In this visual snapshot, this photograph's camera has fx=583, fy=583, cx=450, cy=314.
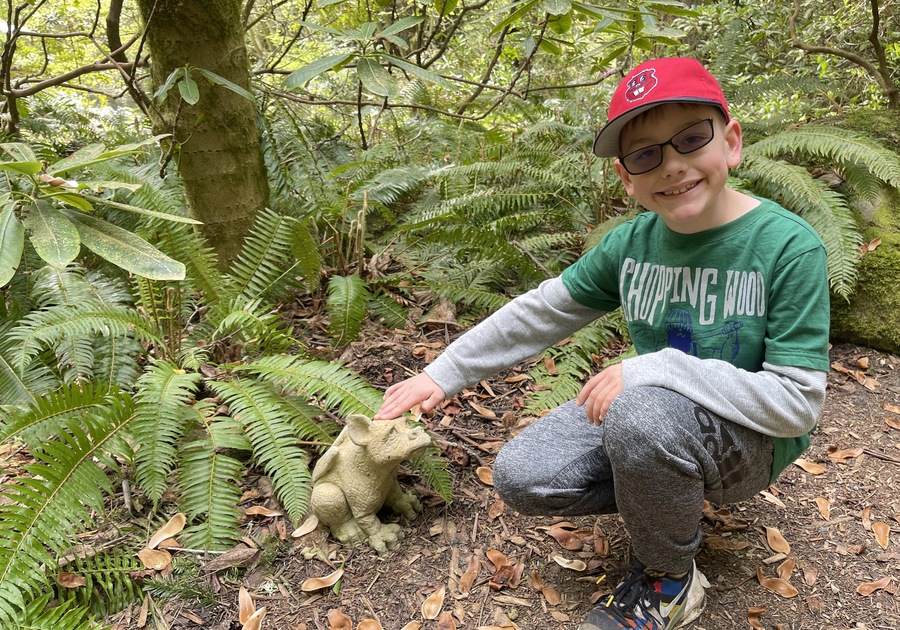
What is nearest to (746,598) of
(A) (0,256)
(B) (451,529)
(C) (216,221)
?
(B) (451,529)

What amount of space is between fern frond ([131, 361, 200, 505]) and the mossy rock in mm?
3442

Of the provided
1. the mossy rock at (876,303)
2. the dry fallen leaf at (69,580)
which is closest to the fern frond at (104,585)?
the dry fallen leaf at (69,580)

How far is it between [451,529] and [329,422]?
28.0 inches

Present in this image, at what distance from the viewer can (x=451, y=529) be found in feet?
7.47

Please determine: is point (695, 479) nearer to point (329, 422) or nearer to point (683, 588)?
point (683, 588)

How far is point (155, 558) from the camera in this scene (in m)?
2.06

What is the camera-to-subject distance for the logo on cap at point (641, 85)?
1618 mm

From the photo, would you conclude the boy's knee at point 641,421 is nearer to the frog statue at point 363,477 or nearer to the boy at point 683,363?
the boy at point 683,363

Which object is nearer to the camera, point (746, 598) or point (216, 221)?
point (746, 598)

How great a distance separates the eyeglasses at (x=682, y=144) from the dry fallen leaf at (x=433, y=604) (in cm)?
155

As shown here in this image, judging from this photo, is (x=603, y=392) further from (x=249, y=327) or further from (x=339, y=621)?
(x=249, y=327)

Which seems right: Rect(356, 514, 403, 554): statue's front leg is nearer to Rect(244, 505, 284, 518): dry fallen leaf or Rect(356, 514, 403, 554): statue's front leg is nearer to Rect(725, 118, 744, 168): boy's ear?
Rect(244, 505, 284, 518): dry fallen leaf

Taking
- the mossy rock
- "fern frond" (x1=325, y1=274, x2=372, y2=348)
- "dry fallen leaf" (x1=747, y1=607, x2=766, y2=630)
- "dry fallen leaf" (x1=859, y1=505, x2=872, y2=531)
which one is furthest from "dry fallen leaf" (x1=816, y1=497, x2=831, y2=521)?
"fern frond" (x1=325, y1=274, x2=372, y2=348)

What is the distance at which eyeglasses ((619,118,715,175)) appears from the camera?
1637 mm
